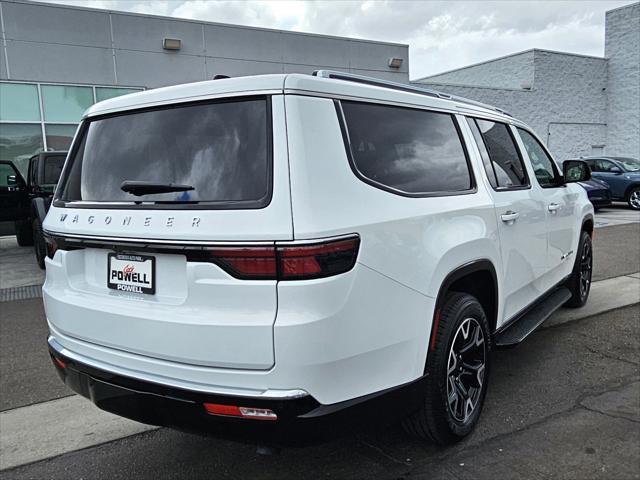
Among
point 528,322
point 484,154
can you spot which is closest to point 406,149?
point 484,154

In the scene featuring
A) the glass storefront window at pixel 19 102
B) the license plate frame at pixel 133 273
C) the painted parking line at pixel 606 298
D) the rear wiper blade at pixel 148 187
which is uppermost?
the glass storefront window at pixel 19 102

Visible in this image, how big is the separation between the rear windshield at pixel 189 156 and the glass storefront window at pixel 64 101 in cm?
1258

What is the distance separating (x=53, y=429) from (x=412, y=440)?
2296mm

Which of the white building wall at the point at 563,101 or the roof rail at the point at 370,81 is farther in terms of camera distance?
the white building wall at the point at 563,101

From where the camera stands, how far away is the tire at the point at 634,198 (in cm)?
1686

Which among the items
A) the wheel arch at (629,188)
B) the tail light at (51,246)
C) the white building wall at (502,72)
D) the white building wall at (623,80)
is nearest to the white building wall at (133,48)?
the wheel arch at (629,188)

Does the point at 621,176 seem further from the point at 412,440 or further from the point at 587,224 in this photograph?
the point at 412,440

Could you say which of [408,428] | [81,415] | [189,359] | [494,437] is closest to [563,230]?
[494,437]

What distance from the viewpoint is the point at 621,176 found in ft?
56.2

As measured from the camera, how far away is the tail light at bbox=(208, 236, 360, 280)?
2004 millimetres

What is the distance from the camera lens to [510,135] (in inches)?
159

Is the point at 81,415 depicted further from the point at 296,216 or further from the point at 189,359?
the point at 296,216

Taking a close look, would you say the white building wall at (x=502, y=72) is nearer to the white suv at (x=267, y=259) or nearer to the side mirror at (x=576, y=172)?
the side mirror at (x=576, y=172)

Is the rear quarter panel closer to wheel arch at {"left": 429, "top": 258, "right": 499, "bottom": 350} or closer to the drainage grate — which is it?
wheel arch at {"left": 429, "top": 258, "right": 499, "bottom": 350}
